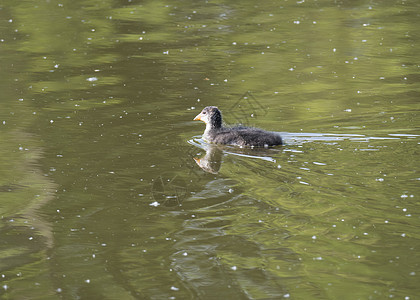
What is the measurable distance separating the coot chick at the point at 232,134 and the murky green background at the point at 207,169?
0.16 metres

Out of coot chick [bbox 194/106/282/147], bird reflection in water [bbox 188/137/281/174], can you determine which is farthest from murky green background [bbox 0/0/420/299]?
coot chick [bbox 194/106/282/147]

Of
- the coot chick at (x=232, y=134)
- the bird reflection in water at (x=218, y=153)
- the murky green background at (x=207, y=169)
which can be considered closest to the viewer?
the murky green background at (x=207, y=169)

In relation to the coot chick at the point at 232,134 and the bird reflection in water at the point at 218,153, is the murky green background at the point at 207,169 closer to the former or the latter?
the bird reflection in water at the point at 218,153

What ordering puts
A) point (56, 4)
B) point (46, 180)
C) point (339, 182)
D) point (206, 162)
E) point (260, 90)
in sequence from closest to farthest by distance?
point (339, 182) → point (46, 180) → point (206, 162) → point (260, 90) → point (56, 4)

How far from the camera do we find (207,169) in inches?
367

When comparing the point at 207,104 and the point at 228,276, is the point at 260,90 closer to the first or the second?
the point at 207,104

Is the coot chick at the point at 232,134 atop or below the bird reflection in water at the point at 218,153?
atop

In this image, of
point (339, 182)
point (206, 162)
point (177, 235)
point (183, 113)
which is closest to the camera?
point (177, 235)

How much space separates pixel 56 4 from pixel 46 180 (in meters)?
13.0

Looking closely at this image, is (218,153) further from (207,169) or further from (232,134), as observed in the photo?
(207,169)

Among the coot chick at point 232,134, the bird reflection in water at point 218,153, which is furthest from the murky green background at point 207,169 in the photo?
the coot chick at point 232,134

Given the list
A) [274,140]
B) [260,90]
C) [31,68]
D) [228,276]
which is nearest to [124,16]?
[31,68]

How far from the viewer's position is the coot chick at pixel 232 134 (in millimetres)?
9852

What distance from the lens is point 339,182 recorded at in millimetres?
8383
